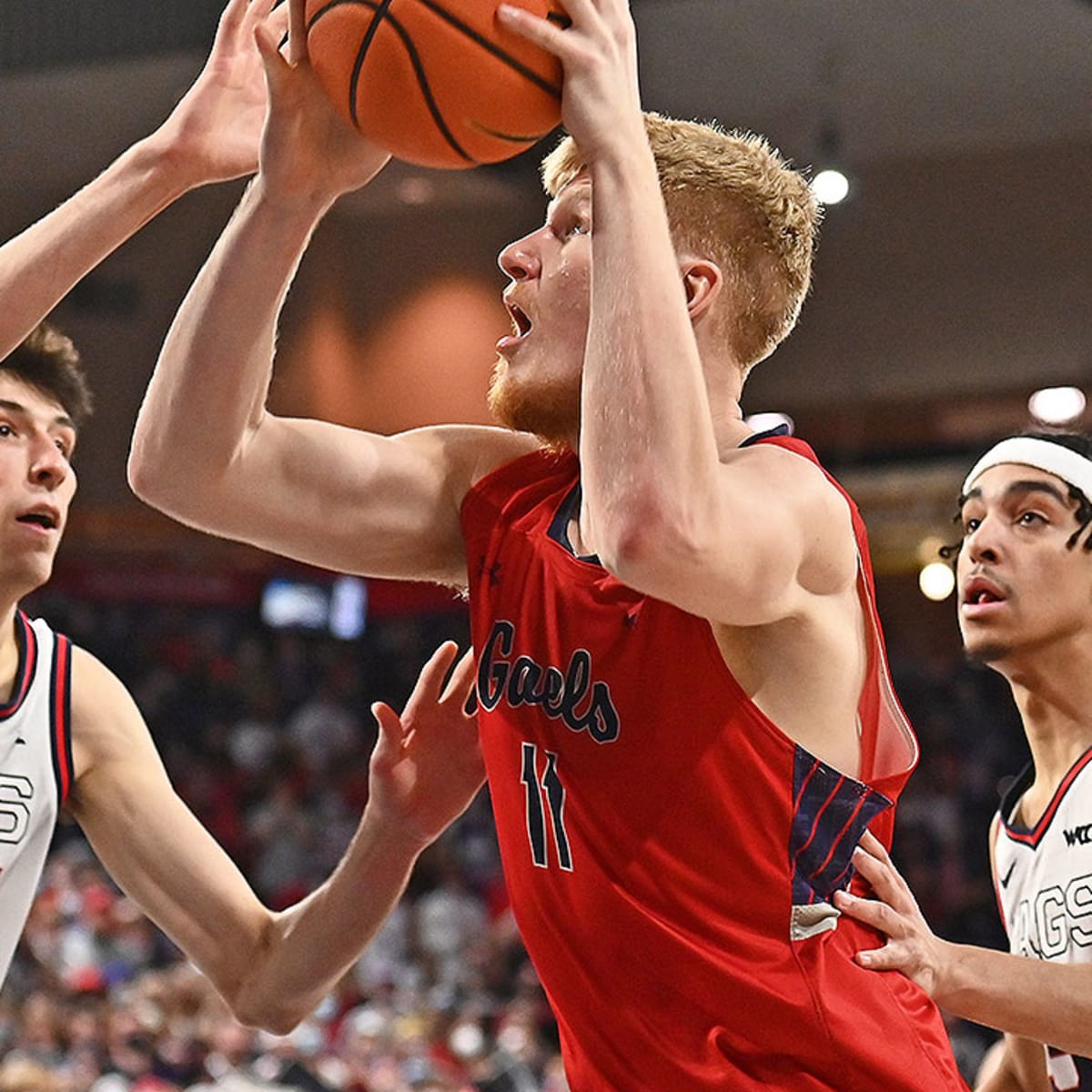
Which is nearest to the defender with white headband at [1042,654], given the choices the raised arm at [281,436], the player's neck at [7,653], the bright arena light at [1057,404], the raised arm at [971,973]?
the raised arm at [971,973]

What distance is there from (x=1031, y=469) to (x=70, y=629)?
15206 millimetres

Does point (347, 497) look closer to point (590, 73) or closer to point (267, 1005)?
point (590, 73)

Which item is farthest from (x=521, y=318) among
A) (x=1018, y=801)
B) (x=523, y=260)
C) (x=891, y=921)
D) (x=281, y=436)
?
(x=1018, y=801)

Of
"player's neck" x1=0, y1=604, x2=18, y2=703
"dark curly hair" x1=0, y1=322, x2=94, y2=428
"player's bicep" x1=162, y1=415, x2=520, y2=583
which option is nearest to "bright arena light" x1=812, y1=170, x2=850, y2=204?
"dark curly hair" x1=0, y1=322, x2=94, y2=428

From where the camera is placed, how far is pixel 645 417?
6.77 feet

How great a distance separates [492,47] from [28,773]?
186cm

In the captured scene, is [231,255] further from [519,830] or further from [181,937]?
[181,937]

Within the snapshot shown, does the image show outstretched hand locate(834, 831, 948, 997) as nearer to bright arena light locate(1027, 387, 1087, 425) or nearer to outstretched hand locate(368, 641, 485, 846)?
outstretched hand locate(368, 641, 485, 846)

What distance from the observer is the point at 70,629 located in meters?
17.8

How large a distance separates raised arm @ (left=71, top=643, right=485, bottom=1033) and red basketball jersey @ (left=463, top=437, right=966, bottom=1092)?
1.91ft

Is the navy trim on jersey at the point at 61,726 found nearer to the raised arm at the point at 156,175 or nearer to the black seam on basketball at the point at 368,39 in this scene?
the raised arm at the point at 156,175

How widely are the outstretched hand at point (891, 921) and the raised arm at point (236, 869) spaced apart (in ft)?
2.58

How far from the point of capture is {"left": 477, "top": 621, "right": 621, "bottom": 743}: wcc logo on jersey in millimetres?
2445

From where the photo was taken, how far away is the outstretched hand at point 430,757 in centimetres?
308
